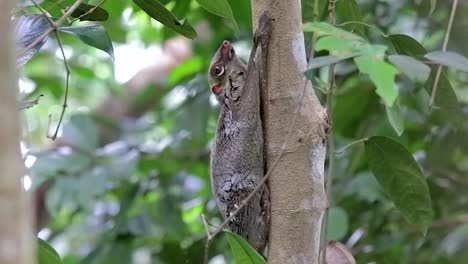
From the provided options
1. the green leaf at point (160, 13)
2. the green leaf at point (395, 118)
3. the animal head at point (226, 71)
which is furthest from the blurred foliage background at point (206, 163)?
the green leaf at point (395, 118)

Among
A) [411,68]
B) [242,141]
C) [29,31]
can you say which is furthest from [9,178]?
[242,141]

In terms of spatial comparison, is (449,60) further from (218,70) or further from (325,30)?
(218,70)

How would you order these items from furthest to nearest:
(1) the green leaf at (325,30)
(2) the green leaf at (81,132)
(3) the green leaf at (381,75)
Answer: (2) the green leaf at (81,132) → (1) the green leaf at (325,30) → (3) the green leaf at (381,75)

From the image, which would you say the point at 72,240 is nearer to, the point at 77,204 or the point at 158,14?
the point at 77,204

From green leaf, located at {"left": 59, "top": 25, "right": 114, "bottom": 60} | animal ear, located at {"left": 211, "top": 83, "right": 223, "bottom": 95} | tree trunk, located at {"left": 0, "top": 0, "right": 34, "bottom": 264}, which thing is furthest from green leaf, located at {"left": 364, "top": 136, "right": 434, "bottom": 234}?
tree trunk, located at {"left": 0, "top": 0, "right": 34, "bottom": 264}

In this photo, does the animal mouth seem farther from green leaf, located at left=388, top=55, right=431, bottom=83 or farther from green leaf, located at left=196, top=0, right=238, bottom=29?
green leaf, located at left=388, top=55, right=431, bottom=83

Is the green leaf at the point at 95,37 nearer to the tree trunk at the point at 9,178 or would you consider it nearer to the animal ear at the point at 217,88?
the animal ear at the point at 217,88
